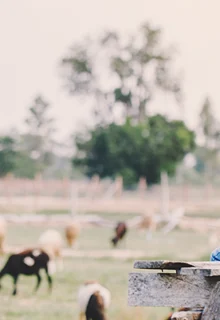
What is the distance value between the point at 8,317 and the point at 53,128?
181 feet

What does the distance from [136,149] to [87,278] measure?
35672 millimetres

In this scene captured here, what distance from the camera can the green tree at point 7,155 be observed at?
54.0 metres

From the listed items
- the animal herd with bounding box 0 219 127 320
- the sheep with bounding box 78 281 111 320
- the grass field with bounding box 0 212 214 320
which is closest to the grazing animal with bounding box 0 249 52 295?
the animal herd with bounding box 0 219 127 320

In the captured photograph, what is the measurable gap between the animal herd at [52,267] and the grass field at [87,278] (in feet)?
0.78

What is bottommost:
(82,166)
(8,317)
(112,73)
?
(8,317)

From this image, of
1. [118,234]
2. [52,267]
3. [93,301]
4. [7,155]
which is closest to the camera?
[93,301]

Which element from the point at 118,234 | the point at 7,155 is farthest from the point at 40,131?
the point at 118,234

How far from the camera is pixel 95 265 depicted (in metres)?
15.9

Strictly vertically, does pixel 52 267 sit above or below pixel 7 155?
below

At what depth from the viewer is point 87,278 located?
45.1 ft

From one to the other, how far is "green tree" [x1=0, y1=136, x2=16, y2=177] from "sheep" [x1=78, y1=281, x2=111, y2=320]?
45.3 m

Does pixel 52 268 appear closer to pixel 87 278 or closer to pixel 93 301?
pixel 87 278

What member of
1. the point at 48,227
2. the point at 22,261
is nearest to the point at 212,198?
the point at 48,227

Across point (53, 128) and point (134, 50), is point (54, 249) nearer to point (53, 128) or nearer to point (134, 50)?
point (134, 50)
